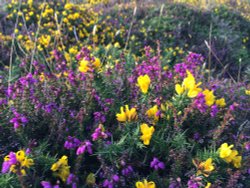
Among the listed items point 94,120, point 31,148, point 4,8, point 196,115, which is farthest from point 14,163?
point 4,8

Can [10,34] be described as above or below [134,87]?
below

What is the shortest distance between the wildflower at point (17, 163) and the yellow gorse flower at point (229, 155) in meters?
0.91

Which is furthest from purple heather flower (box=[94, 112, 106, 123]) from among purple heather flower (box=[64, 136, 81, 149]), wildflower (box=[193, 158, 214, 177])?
wildflower (box=[193, 158, 214, 177])

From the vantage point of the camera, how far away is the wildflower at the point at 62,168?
1.70 m

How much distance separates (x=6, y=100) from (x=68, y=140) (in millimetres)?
630

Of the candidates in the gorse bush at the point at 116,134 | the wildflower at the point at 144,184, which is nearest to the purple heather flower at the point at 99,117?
the gorse bush at the point at 116,134

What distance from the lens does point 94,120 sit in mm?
2152

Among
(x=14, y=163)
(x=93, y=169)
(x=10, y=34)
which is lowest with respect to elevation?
(x=10, y=34)

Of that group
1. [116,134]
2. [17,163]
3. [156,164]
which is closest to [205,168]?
[156,164]

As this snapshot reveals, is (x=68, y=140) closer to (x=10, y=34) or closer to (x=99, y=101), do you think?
(x=99, y=101)

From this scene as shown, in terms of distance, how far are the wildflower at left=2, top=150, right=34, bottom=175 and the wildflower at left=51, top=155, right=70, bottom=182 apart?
13cm

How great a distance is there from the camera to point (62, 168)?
5.71 ft

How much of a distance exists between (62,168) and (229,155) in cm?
83

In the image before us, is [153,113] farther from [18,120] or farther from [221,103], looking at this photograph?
[18,120]
